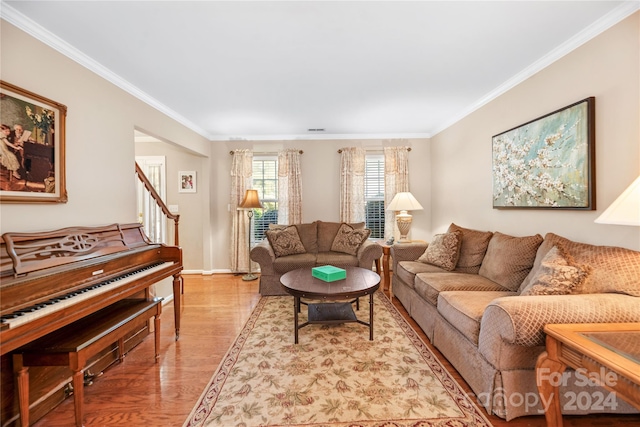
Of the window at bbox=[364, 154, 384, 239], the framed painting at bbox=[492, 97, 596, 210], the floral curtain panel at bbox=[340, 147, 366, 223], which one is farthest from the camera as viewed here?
the window at bbox=[364, 154, 384, 239]

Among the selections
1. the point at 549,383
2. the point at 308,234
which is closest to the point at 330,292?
the point at 549,383

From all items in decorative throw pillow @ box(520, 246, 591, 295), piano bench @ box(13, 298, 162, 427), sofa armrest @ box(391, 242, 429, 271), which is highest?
decorative throw pillow @ box(520, 246, 591, 295)

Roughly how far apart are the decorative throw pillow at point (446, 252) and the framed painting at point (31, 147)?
11.4 ft

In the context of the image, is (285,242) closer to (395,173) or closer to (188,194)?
(188,194)

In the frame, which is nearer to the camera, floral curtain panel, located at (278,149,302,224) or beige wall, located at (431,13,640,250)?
beige wall, located at (431,13,640,250)

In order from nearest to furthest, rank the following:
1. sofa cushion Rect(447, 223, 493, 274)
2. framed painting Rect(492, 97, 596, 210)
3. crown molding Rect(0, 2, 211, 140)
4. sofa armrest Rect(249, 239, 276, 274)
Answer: crown molding Rect(0, 2, 211, 140) → framed painting Rect(492, 97, 596, 210) → sofa cushion Rect(447, 223, 493, 274) → sofa armrest Rect(249, 239, 276, 274)

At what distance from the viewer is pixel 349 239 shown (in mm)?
4156

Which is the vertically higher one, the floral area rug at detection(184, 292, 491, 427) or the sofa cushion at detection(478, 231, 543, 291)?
the sofa cushion at detection(478, 231, 543, 291)

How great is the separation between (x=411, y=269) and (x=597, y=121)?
1.95 m

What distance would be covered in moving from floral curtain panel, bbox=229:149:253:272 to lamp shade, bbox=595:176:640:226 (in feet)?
14.6

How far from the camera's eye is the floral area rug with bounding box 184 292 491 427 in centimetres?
162

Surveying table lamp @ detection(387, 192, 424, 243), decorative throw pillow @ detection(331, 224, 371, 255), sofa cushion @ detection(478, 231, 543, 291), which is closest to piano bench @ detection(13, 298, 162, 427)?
decorative throw pillow @ detection(331, 224, 371, 255)

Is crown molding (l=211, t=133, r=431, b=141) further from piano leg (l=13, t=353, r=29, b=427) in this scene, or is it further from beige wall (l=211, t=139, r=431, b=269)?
piano leg (l=13, t=353, r=29, b=427)

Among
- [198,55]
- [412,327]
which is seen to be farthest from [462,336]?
[198,55]
